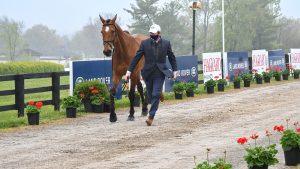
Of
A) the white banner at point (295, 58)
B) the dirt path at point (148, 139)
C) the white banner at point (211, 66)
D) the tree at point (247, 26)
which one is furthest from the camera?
the tree at point (247, 26)

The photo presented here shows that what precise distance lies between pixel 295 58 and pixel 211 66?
10.2 m

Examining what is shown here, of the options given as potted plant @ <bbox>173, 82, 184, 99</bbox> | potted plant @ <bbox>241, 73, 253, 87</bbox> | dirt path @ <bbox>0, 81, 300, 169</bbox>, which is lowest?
dirt path @ <bbox>0, 81, 300, 169</bbox>

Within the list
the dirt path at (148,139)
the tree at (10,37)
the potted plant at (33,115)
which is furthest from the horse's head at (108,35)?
the tree at (10,37)

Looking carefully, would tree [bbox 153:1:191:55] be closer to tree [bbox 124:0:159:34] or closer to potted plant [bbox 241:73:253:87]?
tree [bbox 124:0:159:34]

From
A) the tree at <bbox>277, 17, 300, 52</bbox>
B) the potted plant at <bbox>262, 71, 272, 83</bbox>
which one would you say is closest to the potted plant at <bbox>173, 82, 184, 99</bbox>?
the potted plant at <bbox>262, 71, 272, 83</bbox>

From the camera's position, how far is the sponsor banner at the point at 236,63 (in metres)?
→ 29.4

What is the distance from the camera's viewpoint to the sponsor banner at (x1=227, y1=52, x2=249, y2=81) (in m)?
Answer: 29.4

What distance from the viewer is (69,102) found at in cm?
1623

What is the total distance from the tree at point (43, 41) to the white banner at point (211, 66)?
15656 centimetres

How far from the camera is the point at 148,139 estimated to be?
11.9m

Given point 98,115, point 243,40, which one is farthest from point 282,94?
point 243,40

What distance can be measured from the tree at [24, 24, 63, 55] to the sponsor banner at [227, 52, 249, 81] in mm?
154261

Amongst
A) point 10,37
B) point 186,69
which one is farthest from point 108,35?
point 10,37

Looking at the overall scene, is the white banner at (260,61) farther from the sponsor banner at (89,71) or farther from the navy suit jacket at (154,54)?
the navy suit jacket at (154,54)
